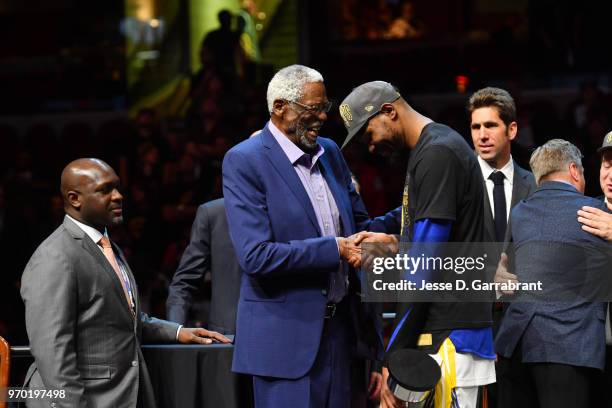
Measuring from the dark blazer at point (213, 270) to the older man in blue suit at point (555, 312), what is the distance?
4.86 ft

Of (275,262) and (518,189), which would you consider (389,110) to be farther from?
(518,189)

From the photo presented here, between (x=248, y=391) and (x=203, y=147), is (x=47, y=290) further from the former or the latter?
(x=203, y=147)

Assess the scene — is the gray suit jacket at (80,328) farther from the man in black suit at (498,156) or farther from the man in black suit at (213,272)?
the man in black suit at (498,156)

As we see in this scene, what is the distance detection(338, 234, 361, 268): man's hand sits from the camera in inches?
150

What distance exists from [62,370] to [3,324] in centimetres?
445

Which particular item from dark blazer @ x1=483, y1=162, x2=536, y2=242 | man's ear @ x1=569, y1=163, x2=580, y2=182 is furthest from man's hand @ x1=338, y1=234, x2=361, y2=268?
dark blazer @ x1=483, y1=162, x2=536, y2=242

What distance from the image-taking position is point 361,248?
3.82 metres

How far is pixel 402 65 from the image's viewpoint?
Result: 1426 cm

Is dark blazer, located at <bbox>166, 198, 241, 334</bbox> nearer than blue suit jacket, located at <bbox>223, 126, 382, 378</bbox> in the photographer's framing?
No

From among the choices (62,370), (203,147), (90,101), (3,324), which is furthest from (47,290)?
(90,101)

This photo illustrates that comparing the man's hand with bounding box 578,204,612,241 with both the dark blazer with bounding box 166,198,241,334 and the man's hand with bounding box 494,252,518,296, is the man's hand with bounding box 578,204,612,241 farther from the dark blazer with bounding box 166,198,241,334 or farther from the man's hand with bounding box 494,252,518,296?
the dark blazer with bounding box 166,198,241,334

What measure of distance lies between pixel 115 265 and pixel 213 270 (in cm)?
115

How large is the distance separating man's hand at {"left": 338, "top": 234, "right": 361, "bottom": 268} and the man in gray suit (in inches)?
33.4

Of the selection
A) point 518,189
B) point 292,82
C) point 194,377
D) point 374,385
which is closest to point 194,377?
point 194,377
